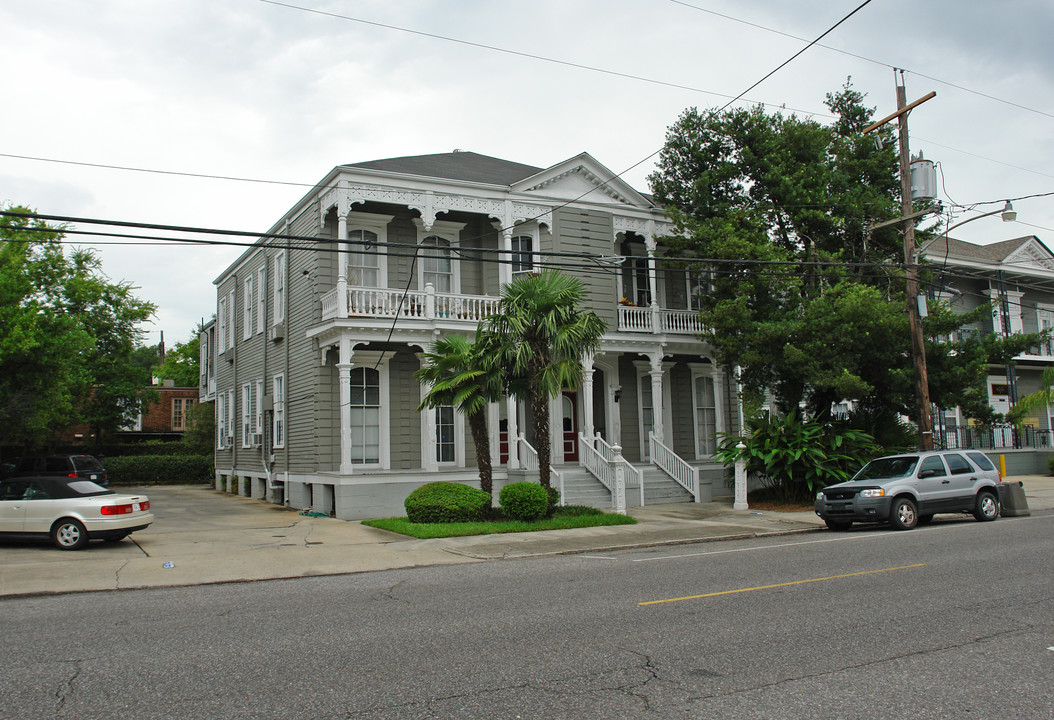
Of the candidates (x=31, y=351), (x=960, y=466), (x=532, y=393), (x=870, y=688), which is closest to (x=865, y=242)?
(x=960, y=466)

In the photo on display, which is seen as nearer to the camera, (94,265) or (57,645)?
(57,645)

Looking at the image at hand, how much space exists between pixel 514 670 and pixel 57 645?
415 cm

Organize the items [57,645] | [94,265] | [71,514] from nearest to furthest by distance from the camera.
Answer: [57,645]
[71,514]
[94,265]

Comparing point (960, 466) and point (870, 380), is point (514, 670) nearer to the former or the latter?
point (960, 466)

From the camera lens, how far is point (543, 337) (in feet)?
54.0

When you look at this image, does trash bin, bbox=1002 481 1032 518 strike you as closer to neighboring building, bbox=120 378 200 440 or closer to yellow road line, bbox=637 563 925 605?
yellow road line, bbox=637 563 925 605

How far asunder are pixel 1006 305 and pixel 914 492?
22354 millimetres

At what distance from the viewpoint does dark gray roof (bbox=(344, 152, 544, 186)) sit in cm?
2159

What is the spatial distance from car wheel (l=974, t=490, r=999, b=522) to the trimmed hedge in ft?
99.0

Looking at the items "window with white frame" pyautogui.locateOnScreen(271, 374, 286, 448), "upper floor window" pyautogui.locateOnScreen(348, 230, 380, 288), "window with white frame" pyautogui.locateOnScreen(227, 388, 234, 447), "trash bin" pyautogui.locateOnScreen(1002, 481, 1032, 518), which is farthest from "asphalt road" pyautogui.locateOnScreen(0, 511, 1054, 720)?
"window with white frame" pyautogui.locateOnScreen(227, 388, 234, 447)

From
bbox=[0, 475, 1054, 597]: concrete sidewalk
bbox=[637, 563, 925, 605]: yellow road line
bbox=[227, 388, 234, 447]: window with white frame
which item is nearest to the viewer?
bbox=[637, 563, 925, 605]: yellow road line

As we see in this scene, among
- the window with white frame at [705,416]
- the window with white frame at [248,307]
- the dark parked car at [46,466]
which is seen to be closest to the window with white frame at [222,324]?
the window with white frame at [248,307]

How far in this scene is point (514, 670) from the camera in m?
5.91

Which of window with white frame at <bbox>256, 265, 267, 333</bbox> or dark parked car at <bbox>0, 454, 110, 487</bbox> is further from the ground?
window with white frame at <bbox>256, 265, 267, 333</bbox>
